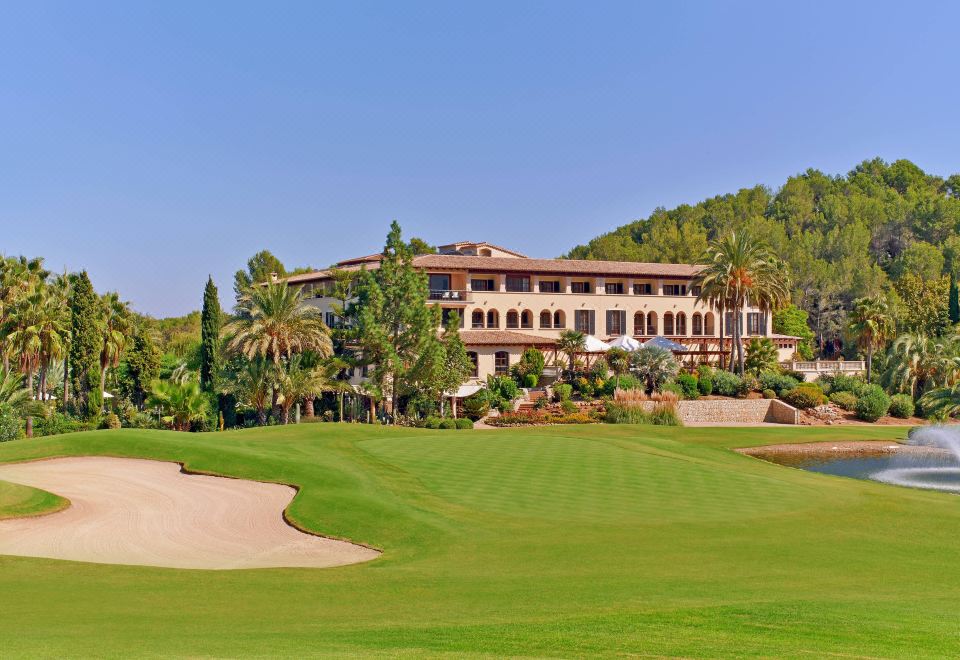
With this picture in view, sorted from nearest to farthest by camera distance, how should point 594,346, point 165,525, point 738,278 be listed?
point 165,525, point 594,346, point 738,278

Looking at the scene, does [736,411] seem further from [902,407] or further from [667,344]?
[902,407]

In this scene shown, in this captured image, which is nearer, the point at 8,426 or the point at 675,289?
the point at 8,426

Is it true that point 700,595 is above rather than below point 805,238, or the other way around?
below

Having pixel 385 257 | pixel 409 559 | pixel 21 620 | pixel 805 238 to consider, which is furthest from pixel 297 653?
pixel 805 238

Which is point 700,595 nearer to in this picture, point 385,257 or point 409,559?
point 409,559

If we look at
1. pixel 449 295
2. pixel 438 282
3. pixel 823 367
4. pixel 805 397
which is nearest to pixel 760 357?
pixel 823 367

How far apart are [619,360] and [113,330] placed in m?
34.3

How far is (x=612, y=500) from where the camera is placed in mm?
26703

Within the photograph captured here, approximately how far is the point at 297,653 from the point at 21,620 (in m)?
5.36

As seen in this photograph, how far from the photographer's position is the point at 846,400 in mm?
65812

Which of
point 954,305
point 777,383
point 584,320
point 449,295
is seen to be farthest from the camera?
point 954,305

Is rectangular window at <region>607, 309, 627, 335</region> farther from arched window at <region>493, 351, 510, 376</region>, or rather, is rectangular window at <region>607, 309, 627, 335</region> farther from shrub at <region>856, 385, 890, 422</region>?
shrub at <region>856, 385, 890, 422</region>

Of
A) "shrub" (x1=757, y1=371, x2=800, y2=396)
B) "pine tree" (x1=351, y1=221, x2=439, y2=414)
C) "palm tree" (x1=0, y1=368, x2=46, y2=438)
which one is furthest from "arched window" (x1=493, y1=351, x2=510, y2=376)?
"palm tree" (x1=0, y1=368, x2=46, y2=438)

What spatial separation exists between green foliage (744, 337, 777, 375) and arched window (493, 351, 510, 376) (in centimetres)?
1876
